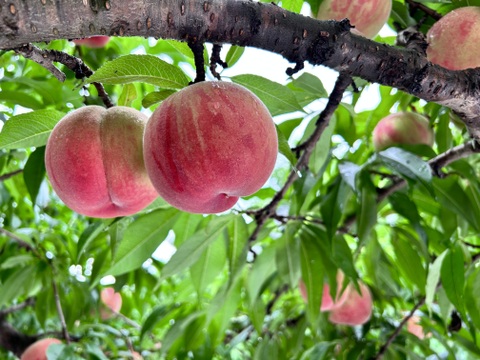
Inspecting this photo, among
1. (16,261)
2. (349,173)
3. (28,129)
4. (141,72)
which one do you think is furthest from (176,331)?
(141,72)

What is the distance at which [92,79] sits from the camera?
25.0 inches

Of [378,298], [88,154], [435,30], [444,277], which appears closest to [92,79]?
[88,154]

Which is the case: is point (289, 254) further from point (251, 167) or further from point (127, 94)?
point (251, 167)

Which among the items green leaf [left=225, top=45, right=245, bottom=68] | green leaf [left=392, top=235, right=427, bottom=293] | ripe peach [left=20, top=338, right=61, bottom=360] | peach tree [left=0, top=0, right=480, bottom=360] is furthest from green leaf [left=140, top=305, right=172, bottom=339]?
green leaf [left=225, top=45, right=245, bottom=68]

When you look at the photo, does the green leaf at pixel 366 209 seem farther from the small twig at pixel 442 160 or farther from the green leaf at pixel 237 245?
the green leaf at pixel 237 245

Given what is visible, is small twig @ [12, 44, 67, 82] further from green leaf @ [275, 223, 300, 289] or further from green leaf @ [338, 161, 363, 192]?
green leaf @ [275, 223, 300, 289]

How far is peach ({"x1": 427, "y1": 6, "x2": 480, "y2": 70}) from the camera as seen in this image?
846 millimetres

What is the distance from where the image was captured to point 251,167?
61 centimetres

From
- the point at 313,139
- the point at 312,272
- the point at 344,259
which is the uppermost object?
the point at 313,139

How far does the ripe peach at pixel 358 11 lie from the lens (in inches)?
38.0

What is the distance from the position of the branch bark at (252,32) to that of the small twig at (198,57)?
0.03 feet

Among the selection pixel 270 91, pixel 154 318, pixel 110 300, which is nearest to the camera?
pixel 270 91

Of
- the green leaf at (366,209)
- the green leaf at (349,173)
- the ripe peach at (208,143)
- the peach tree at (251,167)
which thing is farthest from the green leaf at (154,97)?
the green leaf at (366,209)

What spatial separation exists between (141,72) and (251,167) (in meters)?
0.20
